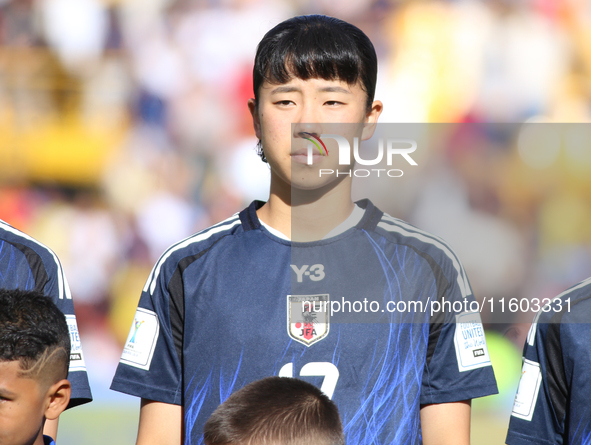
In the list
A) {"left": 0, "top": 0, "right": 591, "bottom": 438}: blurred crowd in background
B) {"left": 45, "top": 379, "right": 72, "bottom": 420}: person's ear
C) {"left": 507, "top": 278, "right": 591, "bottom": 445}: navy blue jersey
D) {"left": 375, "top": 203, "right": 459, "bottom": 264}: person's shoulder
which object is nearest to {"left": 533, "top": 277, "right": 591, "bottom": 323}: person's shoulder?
{"left": 507, "top": 278, "right": 591, "bottom": 445}: navy blue jersey

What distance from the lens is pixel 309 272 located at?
1.58 meters

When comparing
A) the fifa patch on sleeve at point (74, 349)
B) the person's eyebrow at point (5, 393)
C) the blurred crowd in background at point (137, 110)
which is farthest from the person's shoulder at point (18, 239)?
the blurred crowd in background at point (137, 110)

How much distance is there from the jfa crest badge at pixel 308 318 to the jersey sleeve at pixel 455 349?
9.5 inches

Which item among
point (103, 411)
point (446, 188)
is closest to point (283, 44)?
point (446, 188)

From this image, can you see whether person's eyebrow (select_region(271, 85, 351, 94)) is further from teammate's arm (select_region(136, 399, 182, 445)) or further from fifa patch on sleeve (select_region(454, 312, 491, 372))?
teammate's arm (select_region(136, 399, 182, 445))

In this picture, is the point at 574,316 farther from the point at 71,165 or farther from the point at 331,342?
the point at 71,165

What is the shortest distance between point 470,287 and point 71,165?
2.61m

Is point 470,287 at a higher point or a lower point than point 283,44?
lower

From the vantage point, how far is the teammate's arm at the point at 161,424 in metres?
1.54

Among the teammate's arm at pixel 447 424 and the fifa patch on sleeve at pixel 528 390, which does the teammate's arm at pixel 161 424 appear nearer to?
the teammate's arm at pixel 447 424

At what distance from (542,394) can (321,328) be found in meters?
0.50

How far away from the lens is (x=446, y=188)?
1717 millimetres

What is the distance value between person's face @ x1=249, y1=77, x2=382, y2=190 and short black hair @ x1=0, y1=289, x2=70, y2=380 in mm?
597

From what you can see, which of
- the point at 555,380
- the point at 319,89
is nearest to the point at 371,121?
the point at 319,89
